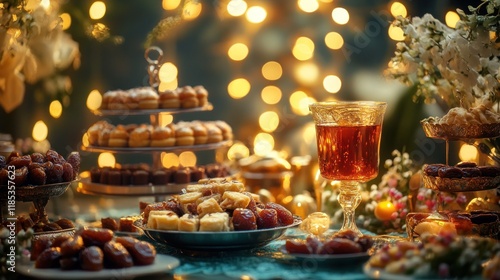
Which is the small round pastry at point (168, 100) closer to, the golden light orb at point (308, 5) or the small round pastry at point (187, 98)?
the small round pastry at point (187, 98)

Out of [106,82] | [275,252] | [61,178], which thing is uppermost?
[106,82]

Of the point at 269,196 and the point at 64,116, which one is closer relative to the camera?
the point at 269,196

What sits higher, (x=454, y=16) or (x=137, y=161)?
(x=454, y=16)

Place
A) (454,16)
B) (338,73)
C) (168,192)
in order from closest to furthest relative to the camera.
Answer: (168,192)
(454,16)
(338,73)

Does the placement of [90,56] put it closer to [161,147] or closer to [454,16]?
[161,147]

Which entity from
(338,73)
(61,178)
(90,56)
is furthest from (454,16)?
(90,56)

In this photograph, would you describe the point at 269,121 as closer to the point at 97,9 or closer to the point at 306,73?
the point at 306,73

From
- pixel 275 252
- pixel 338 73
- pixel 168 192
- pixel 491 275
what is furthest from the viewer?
pixel 338 73
